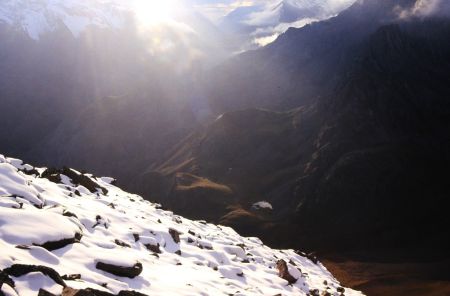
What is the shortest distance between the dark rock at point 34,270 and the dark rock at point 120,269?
63.5 inches

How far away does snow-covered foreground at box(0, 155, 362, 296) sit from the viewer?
764cm

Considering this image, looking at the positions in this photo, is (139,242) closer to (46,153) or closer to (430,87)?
(430,87)

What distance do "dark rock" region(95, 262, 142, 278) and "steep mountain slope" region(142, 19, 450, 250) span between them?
58183mm

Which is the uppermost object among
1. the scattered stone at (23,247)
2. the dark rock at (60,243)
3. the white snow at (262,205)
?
the white snow at (262,205)

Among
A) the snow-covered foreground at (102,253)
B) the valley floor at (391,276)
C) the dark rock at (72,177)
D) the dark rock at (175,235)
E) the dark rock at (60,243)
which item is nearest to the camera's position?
the snow-covered foreground at (102,253)

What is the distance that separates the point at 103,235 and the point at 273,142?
4055 inches

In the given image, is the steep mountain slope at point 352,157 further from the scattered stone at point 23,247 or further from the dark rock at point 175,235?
the scattered stone at point 23,247

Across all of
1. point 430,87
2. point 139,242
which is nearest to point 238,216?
point 139,242

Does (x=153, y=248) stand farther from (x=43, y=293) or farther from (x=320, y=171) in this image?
(x=320, y=171)

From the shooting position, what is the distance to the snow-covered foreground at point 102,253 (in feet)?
25.1

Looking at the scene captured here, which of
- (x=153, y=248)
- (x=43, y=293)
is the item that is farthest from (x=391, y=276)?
(x=43, y=293)

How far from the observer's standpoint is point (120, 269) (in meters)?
Answer: 9.07

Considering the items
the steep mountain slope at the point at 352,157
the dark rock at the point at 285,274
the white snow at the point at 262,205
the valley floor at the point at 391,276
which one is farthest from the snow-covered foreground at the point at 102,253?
the white snow at the point at 262,205

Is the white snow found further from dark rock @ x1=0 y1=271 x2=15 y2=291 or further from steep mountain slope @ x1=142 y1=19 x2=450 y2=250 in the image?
dark rock @ x1=0 y1=271 x2=15 y2=291
